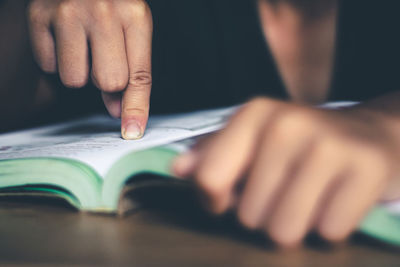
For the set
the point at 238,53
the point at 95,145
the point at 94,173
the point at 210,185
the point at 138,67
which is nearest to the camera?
the point at 210,185

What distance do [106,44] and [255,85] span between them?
18.0 inches

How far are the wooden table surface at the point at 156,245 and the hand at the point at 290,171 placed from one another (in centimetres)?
2

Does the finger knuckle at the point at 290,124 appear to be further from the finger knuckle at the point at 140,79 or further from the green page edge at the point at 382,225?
the finger knuckle at the point at 140,79

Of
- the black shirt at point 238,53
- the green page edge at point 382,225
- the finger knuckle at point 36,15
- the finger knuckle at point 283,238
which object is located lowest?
the black shirt at point 238,53

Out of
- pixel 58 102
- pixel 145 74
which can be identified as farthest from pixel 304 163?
pixel 58 102

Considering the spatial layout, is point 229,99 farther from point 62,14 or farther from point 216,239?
point 216,239

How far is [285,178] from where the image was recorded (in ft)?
0.88

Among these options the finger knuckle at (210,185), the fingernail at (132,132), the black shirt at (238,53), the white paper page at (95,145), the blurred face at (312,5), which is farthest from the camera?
the blurred face at (312,5)

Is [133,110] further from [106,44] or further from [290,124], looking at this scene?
[290,124]

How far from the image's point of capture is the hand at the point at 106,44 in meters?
0.56

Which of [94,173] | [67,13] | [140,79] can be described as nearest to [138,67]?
[140,79]

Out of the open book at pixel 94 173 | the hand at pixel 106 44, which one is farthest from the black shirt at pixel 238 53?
the open book at pixel 94 173

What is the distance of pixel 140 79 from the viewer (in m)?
0.59

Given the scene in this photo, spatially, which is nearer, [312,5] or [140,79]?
[140,79]
